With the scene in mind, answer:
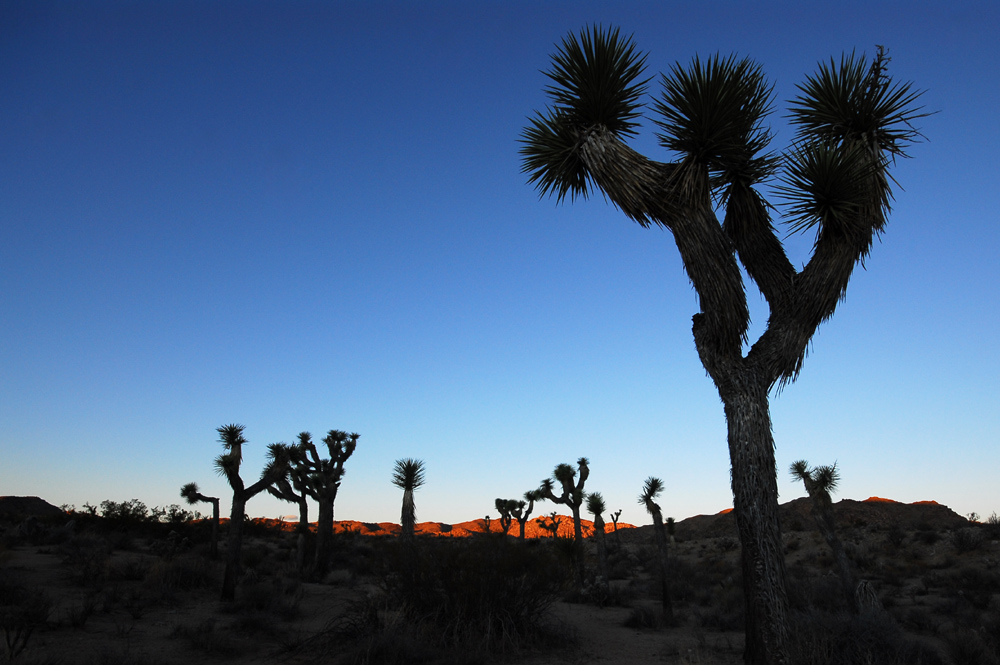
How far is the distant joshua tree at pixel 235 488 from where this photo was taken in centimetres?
1289

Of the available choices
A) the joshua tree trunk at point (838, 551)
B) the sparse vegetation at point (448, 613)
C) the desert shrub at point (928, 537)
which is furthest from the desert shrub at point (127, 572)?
the desert shrub at point (928, 537)

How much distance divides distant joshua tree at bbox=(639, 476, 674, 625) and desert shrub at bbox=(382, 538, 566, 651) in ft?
14.1

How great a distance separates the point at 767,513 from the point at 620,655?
4747mm

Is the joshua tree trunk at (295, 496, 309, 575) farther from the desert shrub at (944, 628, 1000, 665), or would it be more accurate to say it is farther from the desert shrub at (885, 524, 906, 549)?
the desert shrub at (885, 524, 906, 549)

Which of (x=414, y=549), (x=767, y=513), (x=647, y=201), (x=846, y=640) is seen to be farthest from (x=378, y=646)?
(x=647, y=201)

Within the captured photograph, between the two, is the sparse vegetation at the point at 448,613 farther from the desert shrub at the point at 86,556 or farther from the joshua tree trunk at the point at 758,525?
the joshua tree trunk at the point at 758,525

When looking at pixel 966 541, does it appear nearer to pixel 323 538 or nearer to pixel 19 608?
pixel 323 538

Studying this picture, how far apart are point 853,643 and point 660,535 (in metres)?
6.99

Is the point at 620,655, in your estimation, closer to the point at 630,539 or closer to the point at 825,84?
the point at 825,84

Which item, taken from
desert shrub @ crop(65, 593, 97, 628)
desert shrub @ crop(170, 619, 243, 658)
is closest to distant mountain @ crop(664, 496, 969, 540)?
desert shrub @ crop(170, 619, 243, 658)

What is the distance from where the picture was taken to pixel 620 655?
981cm

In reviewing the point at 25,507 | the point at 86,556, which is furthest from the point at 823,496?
the point at 25,507

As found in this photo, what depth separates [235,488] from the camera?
13.9 metres

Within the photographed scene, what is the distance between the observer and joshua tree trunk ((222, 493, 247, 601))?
12734 mm
